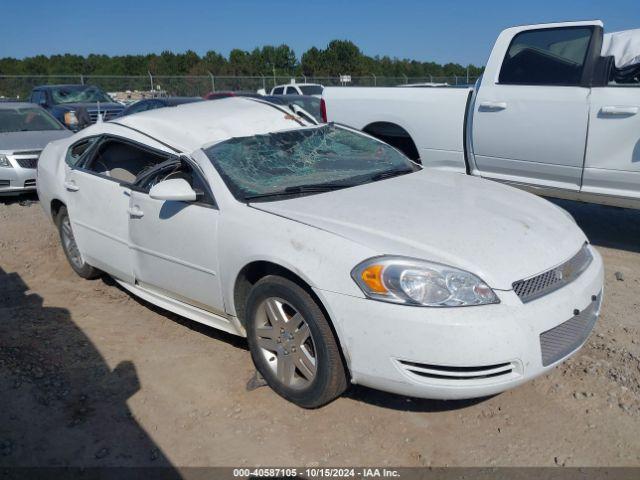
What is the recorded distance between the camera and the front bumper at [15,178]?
897 centimetres

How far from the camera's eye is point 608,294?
4.64m

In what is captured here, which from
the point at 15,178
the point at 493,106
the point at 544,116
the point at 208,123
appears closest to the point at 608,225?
the point at 544,116

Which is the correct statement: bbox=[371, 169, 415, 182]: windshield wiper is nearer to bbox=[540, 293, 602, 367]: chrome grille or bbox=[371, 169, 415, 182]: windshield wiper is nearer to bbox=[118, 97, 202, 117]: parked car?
bbox=[540, 293, 602, 367]: chrome grille

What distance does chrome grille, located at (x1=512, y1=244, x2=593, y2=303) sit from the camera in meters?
2.88

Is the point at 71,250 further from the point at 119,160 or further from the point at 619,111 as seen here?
the point at 619,111

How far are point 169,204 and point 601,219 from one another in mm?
5008

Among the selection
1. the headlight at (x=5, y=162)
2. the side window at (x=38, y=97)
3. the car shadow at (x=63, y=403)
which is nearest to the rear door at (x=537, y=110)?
the car shadow at (x=63, y=403)

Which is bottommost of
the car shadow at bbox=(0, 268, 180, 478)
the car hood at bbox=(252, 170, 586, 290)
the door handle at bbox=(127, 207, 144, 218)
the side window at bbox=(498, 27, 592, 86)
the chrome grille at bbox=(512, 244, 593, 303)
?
the car shadow at bbox=(0, 268, 180, 478)

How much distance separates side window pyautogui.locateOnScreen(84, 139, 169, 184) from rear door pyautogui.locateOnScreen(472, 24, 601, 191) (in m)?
3.18

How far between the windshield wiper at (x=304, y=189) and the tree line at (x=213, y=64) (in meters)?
58.0

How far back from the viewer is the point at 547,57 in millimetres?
5809

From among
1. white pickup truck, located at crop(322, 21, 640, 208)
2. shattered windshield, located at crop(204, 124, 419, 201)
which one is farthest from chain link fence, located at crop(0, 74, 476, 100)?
shattered windshield, located at crop(204, 124, 419, 201)

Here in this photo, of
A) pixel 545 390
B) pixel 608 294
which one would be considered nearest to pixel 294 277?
pixel 545 390

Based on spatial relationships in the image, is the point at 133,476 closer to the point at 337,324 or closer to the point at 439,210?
the point at 337,324
